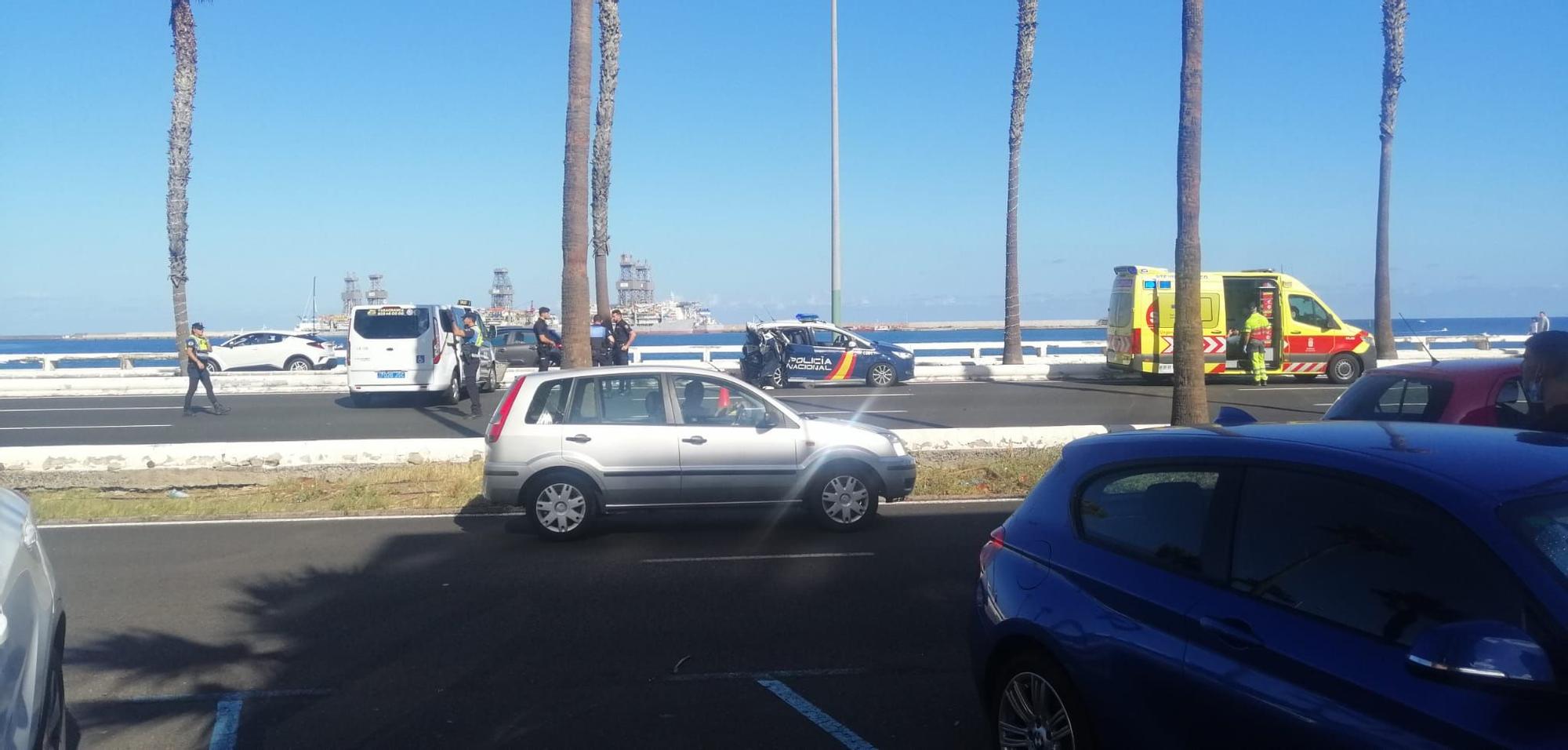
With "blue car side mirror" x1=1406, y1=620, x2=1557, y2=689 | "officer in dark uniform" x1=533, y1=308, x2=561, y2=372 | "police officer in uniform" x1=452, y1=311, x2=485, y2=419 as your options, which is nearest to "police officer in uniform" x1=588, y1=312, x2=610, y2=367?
"officer in dark uniform" x1=533, y1=308, x2=561, y2=372

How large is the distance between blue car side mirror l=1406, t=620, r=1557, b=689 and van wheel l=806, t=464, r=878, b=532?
7391 mm

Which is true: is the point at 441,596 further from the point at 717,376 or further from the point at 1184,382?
the point at 1184,382

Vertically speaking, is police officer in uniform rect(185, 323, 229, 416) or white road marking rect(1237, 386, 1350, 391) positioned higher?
police officer in uniform rect(185, 323, 229, 416)

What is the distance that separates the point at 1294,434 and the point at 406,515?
30.4 ft

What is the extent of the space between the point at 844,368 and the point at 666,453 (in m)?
16.5

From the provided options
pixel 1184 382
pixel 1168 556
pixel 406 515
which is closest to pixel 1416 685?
pixel 1168 556

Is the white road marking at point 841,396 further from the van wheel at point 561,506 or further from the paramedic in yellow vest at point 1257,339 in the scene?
the van wheel at point 561,506

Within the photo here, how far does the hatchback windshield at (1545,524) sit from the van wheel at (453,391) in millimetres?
22001

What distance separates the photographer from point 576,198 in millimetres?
15086

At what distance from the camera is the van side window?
4.01 m

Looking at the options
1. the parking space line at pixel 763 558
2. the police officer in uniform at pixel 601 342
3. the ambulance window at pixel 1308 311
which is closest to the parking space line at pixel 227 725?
the parking space line at pixel 763 558

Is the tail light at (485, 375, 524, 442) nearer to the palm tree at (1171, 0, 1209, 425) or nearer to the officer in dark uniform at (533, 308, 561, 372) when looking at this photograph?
the palm tree at (1171, 0, 1209, 425)

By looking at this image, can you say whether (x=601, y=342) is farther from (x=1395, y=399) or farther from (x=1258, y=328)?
(x=1258, y=328)

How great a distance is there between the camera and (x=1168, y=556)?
4047mm
